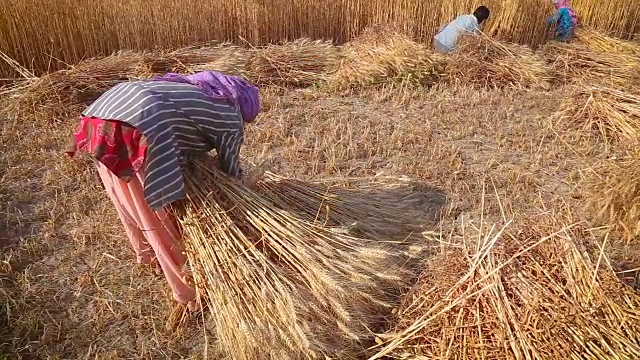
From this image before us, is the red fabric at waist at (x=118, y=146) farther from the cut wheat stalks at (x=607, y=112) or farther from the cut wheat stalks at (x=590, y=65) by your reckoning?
the cut wheat stalks at (x=590, y=65)

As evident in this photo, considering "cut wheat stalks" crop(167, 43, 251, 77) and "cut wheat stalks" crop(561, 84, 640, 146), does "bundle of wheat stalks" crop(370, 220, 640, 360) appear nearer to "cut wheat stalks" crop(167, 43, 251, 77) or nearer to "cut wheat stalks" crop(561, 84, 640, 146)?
"cut wheat stalks" crop(561, 84, 640, 146)

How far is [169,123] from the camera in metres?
1.90

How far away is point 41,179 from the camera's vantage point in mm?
3469

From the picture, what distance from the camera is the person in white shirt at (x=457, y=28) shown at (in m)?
5.47

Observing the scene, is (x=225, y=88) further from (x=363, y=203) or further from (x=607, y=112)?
(x=607, y=112)

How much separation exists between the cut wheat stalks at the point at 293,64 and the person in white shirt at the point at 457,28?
45.8 inches

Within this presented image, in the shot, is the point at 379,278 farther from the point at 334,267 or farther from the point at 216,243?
the point at 216,243

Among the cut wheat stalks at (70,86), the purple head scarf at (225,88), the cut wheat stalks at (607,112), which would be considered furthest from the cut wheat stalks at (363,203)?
the cut wheat stalks at (70,86)

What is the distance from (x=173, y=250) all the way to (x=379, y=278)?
2.88 feet

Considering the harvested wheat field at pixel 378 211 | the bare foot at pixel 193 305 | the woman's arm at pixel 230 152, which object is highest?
the woman's arm at pixel 230 152

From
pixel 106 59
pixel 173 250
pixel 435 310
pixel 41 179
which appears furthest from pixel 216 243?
pixel 106 59

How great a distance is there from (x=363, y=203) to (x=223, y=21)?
347 centimetres

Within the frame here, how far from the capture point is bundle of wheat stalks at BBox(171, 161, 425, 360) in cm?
187

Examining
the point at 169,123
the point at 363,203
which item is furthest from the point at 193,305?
the point at 363,203
